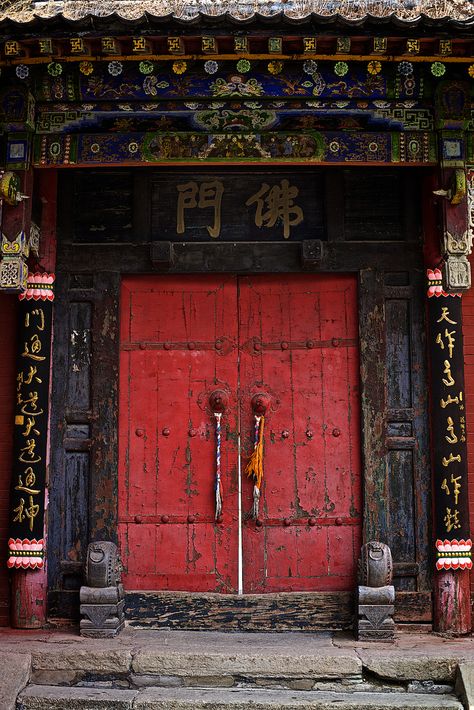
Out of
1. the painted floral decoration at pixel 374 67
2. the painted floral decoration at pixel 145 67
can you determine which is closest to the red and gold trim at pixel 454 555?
the painted floral decoration at pixel 374 67

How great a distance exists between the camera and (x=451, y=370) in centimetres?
591

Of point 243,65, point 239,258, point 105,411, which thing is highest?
Result: point 243,65

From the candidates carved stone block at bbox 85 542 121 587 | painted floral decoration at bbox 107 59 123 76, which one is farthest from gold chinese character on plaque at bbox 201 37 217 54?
carved stone block at bbox 85 542 121 587

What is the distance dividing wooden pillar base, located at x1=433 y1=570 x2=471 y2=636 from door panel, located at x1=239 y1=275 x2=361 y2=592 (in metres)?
0.61

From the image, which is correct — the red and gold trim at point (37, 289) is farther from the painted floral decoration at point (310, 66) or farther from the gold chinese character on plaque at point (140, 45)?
the painted floral decoration at point (310, 66)

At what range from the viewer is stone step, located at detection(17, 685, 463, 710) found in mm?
4863

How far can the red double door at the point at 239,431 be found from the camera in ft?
19.7

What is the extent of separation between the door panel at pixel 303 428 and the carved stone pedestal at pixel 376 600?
0.36m

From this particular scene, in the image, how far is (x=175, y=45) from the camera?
507cm

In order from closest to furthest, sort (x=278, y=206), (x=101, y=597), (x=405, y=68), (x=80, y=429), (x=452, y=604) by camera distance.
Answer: (x=405, y=68) → (x=101, y=597) → (x=452, y=604) → (x=80, y=429) → (x=278, y=206)

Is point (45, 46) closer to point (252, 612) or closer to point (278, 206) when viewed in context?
point (278, 206)

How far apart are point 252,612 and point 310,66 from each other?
3686 millimetres

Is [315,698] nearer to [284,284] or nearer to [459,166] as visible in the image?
[284,284]

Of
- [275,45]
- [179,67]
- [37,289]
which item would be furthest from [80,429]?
[275,45]
